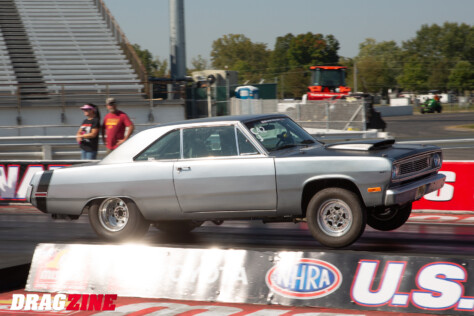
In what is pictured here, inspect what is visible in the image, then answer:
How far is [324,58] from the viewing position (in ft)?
542

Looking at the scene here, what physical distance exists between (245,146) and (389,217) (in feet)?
6.59

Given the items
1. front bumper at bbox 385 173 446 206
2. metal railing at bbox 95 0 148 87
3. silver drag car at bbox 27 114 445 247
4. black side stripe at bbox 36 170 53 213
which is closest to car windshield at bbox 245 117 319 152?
silver drag car at bbox 27 114 445 247

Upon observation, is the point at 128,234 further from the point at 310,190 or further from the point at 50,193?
the point at 310,190

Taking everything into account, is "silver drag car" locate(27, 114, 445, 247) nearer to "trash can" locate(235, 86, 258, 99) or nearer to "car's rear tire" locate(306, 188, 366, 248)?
"car's rear tire" locate(306, 188, 366, 248)

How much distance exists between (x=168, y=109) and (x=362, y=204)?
23.1 metres

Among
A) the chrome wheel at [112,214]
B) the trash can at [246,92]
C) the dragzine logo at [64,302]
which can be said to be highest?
the trash can at [246,92]

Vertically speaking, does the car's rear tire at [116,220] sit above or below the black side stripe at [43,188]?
below

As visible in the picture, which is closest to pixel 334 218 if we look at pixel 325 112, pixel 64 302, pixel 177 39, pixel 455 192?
pixel 64 302

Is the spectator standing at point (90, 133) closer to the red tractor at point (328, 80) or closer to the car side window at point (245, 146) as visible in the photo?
the car side window at point (245, 146)

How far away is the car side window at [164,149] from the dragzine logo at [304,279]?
2.33 m

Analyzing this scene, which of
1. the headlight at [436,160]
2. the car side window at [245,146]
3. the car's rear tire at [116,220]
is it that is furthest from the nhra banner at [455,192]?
the car's rear tire at [116,220]

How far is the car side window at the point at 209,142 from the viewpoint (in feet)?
25.7

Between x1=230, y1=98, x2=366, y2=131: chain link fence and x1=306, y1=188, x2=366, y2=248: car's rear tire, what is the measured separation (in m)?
17.2

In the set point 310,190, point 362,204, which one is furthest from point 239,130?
point 362,204
